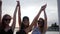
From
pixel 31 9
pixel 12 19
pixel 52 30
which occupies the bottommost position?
pixel 52 30

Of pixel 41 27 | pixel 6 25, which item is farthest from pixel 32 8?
pixel 6 25

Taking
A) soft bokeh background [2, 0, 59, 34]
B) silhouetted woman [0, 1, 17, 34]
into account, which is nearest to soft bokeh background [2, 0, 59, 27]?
soft bokeh background [2, 0, 59, 34]

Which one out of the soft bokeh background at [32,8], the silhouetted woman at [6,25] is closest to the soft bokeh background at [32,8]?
the soft bokeh background at [32,8]

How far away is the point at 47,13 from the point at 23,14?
12.6 inches

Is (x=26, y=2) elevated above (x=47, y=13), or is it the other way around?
(x=26, y=2)

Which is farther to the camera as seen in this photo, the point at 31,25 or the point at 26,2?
the point at 26,2

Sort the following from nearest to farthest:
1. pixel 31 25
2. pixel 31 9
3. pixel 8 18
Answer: pixel 8 18 → pixel 31 25 → pixel 31 9

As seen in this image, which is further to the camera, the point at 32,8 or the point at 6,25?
the point at 32,8

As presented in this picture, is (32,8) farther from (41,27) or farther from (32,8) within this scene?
(41,27)

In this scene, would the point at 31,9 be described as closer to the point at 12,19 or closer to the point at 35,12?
the point at 35,12

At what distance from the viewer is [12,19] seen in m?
1.67

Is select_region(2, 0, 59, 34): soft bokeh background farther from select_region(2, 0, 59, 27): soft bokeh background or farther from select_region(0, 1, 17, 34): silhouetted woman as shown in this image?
select_region(0, 1, 17, 34): silhouetted woman

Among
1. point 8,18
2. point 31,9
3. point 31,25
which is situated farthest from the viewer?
point 31,9

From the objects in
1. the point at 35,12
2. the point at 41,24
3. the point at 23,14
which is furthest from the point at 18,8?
the point at 41,24
